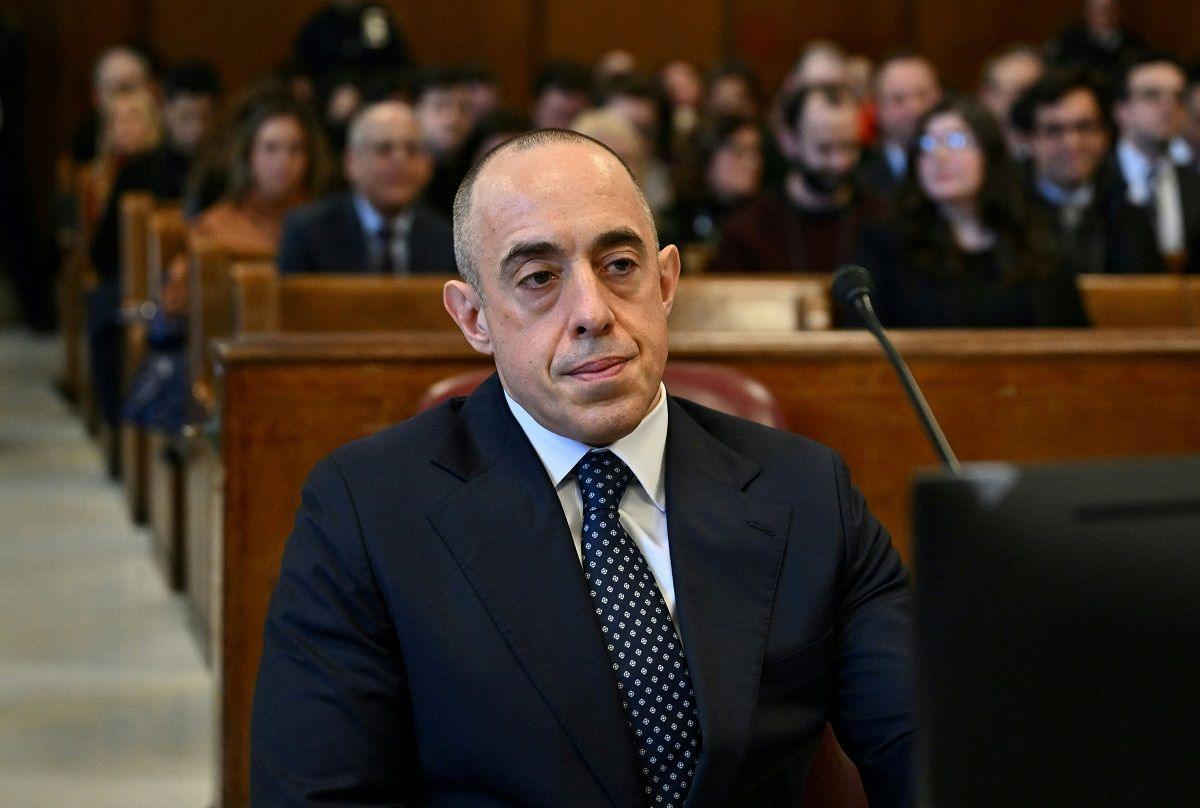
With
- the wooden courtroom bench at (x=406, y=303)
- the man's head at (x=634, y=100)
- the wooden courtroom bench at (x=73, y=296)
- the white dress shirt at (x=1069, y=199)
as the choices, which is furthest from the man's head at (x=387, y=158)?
the wooden courtroom bench at (x=73, y=296)

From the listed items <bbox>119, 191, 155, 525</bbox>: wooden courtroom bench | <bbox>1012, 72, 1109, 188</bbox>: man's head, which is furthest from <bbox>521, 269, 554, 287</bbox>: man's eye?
<bbox>1012, 72, 1109, 188</bbox>: man's head

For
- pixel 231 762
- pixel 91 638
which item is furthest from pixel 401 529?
pixel 91 638

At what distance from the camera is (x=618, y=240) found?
1489 mm

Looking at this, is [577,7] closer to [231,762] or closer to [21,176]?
[21,176]

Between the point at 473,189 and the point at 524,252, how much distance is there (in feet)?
0.31

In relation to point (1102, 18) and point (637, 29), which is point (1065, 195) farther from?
point (637, 29)

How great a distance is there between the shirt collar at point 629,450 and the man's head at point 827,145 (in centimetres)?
333

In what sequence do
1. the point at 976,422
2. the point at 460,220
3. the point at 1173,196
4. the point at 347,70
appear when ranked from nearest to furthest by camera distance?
the point at 460,220
the point at 976,422
the point at 1173,196
the point at 347,70

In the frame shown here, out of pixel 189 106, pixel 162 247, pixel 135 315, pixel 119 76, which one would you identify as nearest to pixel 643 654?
pixel 162 247

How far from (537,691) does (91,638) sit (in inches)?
115

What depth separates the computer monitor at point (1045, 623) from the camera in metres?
0.81

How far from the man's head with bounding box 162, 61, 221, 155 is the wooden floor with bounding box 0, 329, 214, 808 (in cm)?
135

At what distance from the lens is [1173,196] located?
16.8ft

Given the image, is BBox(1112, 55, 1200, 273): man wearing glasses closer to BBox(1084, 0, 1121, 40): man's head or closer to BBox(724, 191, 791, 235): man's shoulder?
BBox(724, 191, 791, 235): man's shoulder
